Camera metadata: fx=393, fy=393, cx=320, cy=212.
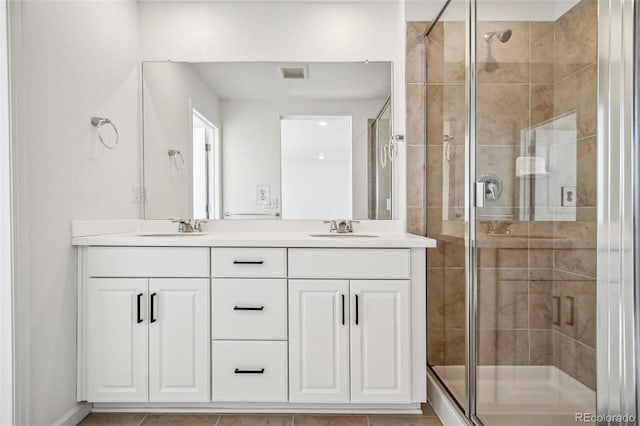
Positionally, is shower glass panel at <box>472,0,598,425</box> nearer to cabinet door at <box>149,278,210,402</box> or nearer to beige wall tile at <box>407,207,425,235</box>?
beige wall tile at <box>407,207,425,235</box>

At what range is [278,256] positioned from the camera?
1724mm

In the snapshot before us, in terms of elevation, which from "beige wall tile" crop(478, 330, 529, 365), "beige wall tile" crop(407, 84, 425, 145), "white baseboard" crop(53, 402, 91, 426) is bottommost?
"white baseboard" crop(53, 402, 91, 426)

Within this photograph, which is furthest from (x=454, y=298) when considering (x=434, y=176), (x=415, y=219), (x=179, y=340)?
(x=179, y=340)

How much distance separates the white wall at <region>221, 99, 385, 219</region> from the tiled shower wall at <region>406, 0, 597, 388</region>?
287 millimetres

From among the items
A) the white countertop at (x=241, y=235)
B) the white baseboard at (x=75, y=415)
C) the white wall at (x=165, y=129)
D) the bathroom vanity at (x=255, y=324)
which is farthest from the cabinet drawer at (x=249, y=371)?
the white wall at (x=165, y=129)

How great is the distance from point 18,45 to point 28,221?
63 centimetres

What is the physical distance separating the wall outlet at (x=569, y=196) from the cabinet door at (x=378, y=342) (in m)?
0.73

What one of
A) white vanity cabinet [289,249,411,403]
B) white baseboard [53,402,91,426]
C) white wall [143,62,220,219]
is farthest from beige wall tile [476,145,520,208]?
white baseboard [53,402,91,426]

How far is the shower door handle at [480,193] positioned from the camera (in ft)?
5.14

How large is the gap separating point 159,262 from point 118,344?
40 centimetres

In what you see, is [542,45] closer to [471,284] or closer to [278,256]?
[471,284]

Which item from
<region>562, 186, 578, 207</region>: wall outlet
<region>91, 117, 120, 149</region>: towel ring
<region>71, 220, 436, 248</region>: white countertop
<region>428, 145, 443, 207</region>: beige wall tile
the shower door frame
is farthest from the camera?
<region>428, 145, 443, 207</region>: beige wall tile

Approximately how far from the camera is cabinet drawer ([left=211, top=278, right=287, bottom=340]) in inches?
67.6

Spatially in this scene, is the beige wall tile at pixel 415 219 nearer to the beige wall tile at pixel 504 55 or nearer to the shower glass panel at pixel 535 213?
the shower glass panel at pixel 535 213
